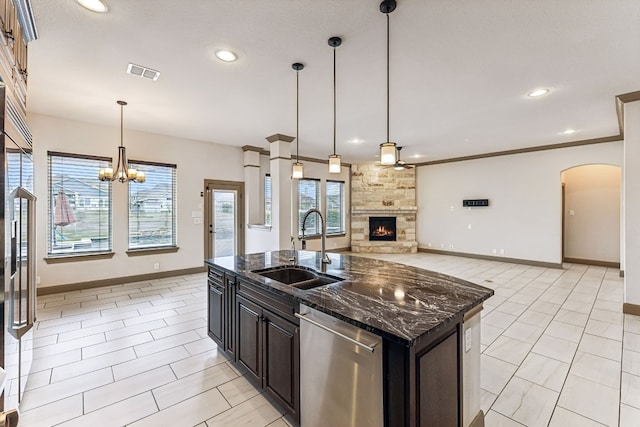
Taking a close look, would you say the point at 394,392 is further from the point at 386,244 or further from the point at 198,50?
the point at 386,244

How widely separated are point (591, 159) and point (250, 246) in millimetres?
7654

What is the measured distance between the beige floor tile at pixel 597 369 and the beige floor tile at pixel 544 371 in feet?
0.33

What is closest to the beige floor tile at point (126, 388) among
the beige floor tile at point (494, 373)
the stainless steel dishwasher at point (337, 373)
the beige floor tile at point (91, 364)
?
the beige floor tile at point (91, 364)

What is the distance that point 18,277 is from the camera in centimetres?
175

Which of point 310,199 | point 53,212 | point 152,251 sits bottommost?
point 152,251

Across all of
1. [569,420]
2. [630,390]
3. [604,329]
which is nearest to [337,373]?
[569,420]

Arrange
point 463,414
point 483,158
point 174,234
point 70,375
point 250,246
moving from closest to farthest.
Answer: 1. point 463,414
2. point 70,375
3. point 174,234
4. point 250,246
5. point 483,158

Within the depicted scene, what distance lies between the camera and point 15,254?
1679mm

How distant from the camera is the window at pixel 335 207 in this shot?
8789 mm

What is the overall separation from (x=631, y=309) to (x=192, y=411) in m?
5.31

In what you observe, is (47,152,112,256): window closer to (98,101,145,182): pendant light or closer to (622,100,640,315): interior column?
(98,101,145,182): pendant light

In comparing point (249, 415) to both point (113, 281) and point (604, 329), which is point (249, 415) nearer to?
point (604, 329)

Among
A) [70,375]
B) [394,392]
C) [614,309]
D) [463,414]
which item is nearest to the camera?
[394,392]

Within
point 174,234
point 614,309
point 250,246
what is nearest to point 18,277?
point 174,234
